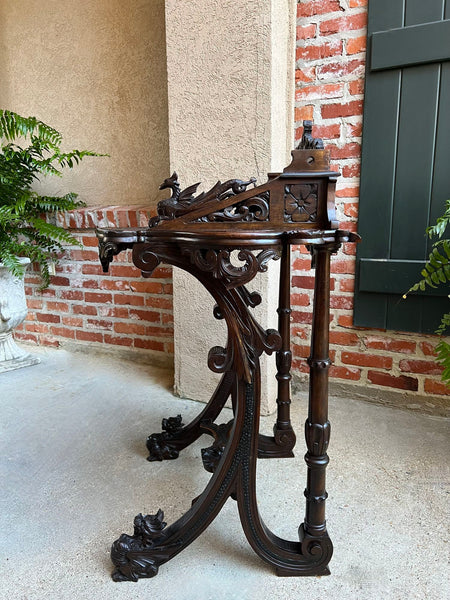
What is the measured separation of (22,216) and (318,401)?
6.71 feet

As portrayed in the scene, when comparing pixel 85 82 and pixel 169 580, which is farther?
pixel 85 82

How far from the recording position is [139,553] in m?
1.03

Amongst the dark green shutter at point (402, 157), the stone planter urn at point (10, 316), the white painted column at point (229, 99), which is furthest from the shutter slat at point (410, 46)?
the stone planter urn at point (10, 316)

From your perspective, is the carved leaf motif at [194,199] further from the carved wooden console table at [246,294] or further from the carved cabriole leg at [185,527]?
the carved cabriole leg at [185,527]

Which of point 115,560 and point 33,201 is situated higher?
point 33,201

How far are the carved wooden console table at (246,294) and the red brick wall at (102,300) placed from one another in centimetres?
126

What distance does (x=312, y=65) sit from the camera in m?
1.79

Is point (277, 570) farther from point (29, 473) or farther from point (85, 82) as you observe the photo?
point (85, 82)

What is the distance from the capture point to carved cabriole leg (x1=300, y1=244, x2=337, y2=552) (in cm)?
96

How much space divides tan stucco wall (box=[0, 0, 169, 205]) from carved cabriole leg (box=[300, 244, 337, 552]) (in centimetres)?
158

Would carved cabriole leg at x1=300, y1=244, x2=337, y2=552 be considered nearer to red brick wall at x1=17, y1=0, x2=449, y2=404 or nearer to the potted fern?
red brick wall at x1=17, y1=0, x2=449, y2=404

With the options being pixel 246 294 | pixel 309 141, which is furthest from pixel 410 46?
pixel 246 294

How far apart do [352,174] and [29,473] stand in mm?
1696

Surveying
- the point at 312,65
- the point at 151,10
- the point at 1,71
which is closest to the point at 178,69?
the point at 312,65
